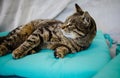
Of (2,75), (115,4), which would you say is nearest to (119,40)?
(115,4)

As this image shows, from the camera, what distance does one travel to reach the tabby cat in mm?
976

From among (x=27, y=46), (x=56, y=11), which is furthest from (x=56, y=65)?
(x=56, y=11)

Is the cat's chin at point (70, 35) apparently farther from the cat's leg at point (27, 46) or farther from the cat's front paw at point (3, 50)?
the cat's front paw at point (3, 50)

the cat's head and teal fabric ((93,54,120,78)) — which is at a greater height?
the cat's head

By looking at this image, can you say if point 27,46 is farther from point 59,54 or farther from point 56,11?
point 56,11

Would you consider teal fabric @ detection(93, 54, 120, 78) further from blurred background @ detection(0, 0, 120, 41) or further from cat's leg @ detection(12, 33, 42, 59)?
blurred background @ detection(0, 0, 120, 41)

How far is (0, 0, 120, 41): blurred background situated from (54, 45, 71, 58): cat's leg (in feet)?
1.87

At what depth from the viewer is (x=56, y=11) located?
1.57 metres

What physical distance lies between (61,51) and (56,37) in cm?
9

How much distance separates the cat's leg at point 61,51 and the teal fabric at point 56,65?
0.06 feet

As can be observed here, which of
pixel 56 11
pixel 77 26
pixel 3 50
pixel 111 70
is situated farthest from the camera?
pixel 56 11

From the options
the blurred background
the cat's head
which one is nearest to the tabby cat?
the cat's head

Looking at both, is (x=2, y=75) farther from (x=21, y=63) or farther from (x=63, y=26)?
(x=63, y=26)

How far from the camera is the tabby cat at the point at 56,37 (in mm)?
976
